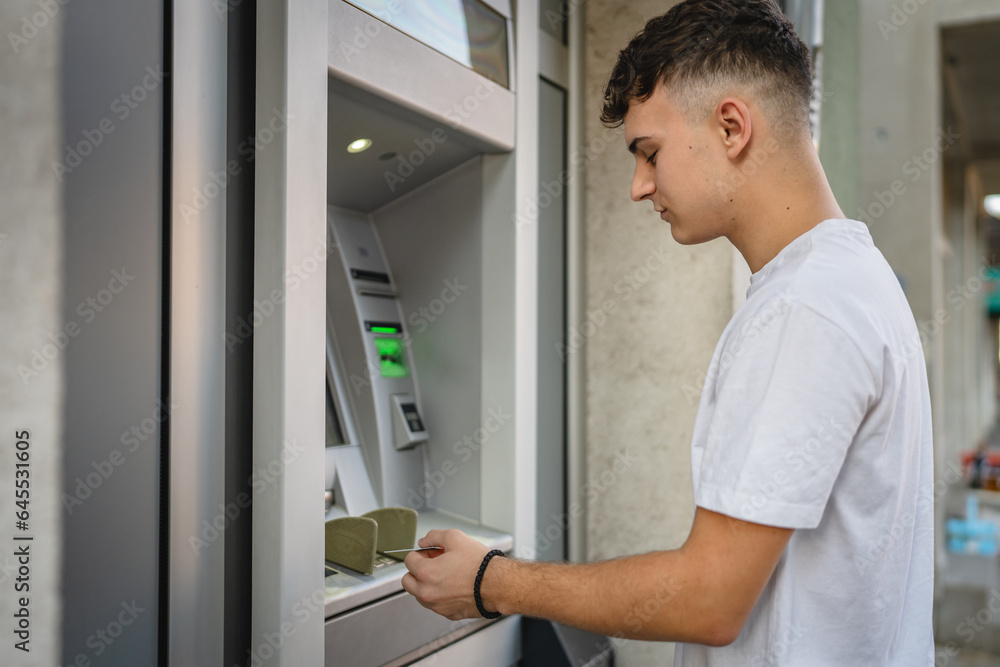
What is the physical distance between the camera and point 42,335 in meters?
1.10

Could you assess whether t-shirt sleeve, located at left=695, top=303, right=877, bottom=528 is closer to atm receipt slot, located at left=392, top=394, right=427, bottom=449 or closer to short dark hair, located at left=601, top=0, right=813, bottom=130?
short dark hair, located at left=601, top=0, right=813, bottom=130

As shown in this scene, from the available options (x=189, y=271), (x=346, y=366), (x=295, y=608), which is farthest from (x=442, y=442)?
(x=189, y=271)

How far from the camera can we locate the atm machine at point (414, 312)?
158 cm

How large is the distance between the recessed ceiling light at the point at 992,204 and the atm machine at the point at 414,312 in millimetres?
11544

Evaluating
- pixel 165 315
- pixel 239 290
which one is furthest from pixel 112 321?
pixel 239 290

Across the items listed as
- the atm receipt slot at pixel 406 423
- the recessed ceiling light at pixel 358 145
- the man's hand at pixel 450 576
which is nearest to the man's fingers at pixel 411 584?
the man's hand at pixel 450 576

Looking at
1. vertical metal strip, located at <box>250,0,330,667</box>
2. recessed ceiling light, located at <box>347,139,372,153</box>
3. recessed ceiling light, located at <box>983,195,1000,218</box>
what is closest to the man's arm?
vertical metal strip, located at <box>250,0,330,667</box>

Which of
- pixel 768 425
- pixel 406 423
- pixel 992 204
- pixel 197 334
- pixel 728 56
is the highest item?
pixel 992 204

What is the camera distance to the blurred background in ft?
3.65

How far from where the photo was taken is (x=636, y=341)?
229 centimetres

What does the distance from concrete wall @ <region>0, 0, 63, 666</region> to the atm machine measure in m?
0.54

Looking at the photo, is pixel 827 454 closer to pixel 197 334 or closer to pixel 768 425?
pixel 768 425

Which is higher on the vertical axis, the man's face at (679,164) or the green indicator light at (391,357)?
the man's face at (679,164)

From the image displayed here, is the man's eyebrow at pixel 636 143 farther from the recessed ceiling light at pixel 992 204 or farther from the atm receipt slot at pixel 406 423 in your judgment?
the recessed ceiling light at pixel 992 204
